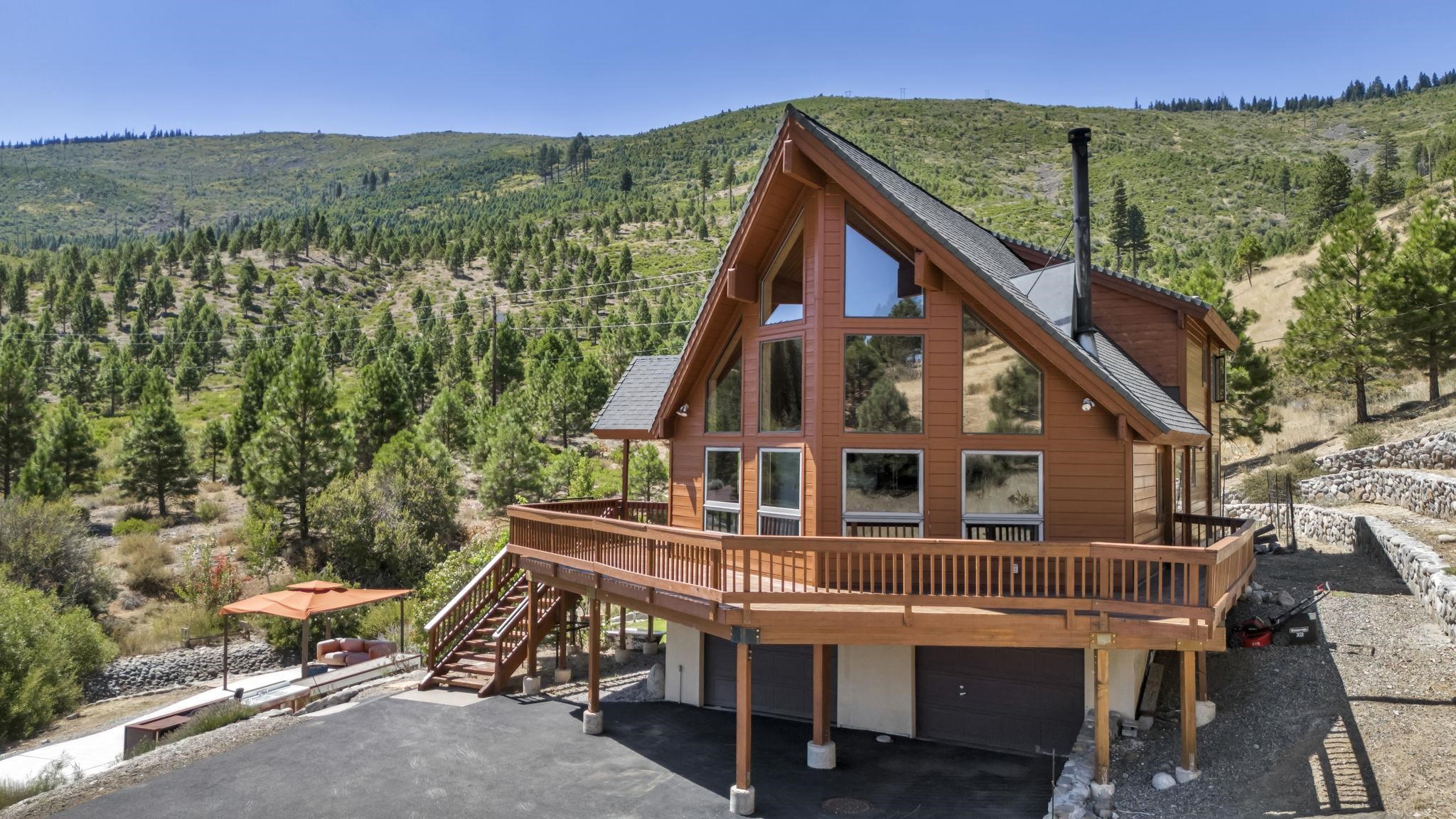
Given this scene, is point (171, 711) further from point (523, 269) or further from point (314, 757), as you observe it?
point (523, 269)

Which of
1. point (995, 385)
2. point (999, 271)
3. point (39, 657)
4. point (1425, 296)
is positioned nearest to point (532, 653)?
point (995, 385)

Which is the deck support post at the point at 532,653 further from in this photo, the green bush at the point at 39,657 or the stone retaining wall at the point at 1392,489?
the stone retaining wall at the point at 1392,489

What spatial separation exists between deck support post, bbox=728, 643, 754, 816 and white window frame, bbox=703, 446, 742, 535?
2.80 metres

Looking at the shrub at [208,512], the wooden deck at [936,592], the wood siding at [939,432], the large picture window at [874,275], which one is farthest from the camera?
the shrub at [208,512]

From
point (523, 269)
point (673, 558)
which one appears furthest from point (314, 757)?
point (523, 269)

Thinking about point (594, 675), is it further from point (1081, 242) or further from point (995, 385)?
point (1081, 242)

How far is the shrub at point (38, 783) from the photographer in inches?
483

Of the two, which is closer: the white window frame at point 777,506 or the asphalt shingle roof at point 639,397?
the white window frame at point 777,506

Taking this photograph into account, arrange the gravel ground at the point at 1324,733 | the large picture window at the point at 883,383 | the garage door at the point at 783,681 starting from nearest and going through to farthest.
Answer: the gravel ground at the point at 1324,733 < the large picture window at the point at 883,383 < the garage door at the point at 783,681

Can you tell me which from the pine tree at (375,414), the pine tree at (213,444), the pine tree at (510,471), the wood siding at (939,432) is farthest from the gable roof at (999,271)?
the pine tree at (213,444)

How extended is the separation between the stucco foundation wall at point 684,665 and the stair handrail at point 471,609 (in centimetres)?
398

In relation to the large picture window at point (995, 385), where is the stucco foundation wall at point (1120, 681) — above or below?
below

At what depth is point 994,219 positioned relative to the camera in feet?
265

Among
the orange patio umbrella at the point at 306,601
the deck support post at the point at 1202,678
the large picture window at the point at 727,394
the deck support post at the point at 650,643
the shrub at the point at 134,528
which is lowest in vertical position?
the deck support post at the point at 650,643
